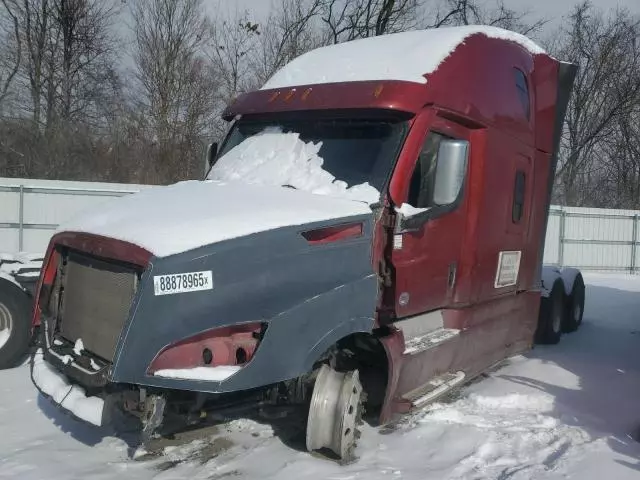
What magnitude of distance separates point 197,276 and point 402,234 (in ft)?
5.96

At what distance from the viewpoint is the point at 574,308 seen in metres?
11.1

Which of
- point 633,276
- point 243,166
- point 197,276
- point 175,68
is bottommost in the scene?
point 633,276

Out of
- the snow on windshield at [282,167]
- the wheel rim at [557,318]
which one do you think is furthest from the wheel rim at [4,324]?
the wheel rim at [557,318]

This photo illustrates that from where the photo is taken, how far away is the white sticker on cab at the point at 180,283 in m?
4.32

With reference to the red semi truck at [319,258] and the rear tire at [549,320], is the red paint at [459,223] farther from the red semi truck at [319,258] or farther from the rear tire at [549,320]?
the rear tire at [549,320]

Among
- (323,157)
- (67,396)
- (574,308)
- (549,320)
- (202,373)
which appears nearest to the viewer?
(202,373)

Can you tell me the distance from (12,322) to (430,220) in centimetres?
474

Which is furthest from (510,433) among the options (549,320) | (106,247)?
(549,320)

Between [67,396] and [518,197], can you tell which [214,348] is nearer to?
[67,396]

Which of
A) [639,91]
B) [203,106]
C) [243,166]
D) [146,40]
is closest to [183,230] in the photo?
[243,166]

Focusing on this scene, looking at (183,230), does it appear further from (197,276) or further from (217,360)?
(217,360)

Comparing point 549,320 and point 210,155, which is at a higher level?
point 210,155

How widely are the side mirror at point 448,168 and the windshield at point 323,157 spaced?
36 cm

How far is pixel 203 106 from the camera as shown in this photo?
2912 cm
